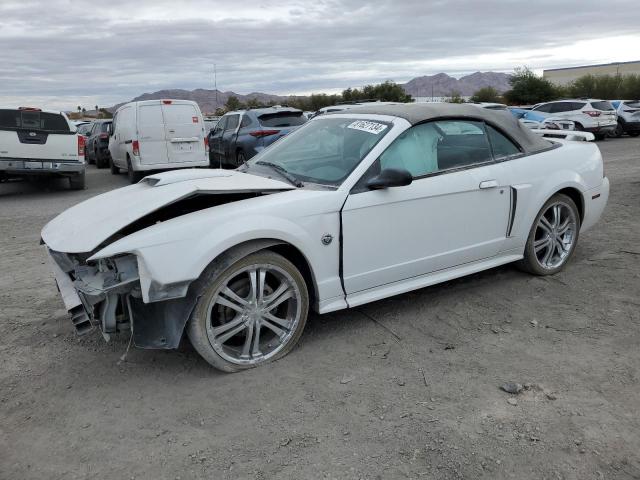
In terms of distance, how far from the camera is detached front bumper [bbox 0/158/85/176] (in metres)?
11.3

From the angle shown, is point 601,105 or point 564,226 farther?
point 601,105

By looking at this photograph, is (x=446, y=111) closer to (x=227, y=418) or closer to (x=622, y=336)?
(x=622, y=336)

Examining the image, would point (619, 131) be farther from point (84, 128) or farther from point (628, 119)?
point (84, 128)

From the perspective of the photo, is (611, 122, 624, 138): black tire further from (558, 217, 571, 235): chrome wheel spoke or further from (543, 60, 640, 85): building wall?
(543, 60, 640, 85): building wall

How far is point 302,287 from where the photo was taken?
3566mm

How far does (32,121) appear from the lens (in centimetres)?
1144

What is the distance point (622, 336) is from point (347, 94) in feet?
187

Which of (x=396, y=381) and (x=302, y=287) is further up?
(x=302, y=287)

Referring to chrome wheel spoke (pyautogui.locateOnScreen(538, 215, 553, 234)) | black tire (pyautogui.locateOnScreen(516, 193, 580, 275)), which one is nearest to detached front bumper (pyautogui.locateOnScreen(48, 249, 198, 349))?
black tire (pyautogui.locateOnScreen(516, 193, 580, 275))

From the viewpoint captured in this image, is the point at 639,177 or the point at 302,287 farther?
the point at 639,177

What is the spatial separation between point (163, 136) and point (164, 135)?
3 centimetres

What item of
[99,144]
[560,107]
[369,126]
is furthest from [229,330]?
[560,107]

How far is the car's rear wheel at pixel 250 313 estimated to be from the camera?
3.27m

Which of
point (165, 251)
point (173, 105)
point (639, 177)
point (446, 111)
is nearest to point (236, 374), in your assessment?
point (165, 251)
